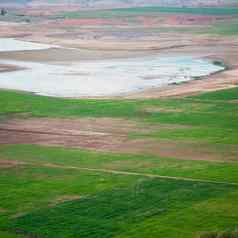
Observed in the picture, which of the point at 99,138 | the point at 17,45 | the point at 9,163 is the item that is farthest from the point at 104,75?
the point at 9,163

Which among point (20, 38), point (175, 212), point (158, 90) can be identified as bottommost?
point (175, 212)

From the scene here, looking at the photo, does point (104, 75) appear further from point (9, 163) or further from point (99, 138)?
point (9, 163)

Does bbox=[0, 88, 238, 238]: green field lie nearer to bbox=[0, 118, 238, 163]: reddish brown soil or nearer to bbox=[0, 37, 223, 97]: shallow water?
bbox=[0, 118, 238, 163]: reddish brown soil

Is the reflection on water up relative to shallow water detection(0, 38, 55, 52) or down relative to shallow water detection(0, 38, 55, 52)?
down

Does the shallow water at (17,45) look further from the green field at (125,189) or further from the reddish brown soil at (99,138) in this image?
the green field at (125,189)

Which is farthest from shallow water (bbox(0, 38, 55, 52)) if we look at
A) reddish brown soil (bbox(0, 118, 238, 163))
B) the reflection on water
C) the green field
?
the green field

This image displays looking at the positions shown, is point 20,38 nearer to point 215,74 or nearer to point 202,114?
point 215,74

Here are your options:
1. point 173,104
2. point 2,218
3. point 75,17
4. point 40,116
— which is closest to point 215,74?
point 173,104
